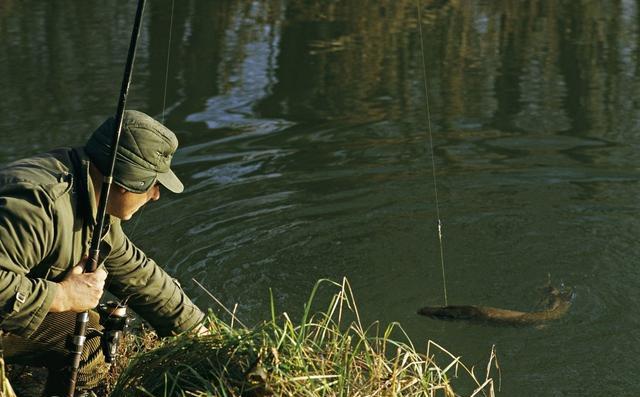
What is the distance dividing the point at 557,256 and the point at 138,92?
568cm

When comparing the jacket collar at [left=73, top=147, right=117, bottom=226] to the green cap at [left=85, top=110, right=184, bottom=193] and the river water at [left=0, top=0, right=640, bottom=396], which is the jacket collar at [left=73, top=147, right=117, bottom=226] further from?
the river water at [left=0, top=0, right=640, bottom=396]

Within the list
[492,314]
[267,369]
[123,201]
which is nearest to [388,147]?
[492,314]

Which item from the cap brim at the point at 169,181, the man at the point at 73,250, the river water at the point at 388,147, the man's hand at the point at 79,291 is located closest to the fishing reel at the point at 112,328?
the man at the point at 73,250

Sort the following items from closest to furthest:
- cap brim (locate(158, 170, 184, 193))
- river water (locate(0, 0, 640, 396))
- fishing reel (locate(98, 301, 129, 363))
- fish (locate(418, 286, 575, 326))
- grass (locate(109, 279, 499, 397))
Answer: grass (locate(109, 279, 499, 397)) < cap brim (locate(158, 170, 184, 193)) < fishing reel (locate(98, 301, 129, 363)) < fish (locate(418, 286, 575, 326)) < river water (locate(0, 0, 640, 396))

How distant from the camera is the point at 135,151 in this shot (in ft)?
14.7

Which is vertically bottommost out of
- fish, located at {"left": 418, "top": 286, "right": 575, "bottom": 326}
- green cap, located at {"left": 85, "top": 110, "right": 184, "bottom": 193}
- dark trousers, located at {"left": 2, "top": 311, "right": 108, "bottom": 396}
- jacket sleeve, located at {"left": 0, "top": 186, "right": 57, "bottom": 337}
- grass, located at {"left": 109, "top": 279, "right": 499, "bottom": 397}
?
fish, located at {"left": 418, "top": 286, "right": 575, "bottom": 326}

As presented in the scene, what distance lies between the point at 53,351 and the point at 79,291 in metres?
0.53

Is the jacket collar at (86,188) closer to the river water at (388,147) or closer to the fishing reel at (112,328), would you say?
the fishing reel at (112,328)

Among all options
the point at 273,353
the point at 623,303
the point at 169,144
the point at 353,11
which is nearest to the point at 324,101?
the point at 353,11

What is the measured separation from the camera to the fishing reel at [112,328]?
15.6 ft

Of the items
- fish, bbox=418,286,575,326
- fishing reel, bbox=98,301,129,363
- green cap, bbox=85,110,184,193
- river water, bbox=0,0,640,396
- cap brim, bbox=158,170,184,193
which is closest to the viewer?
green cap, bbox=85,110,184,193

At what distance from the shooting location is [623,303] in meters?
6.77

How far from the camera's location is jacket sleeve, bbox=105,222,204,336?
4.90 meters

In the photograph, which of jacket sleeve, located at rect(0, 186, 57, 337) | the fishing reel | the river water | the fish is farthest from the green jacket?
the fish
